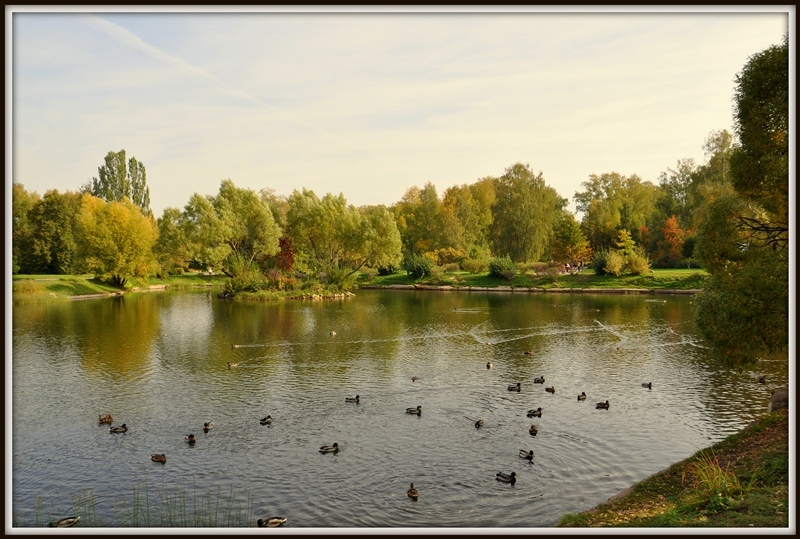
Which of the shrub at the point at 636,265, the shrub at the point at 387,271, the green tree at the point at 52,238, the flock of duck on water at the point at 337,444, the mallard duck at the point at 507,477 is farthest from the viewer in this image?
the shrub at the point at 387,271

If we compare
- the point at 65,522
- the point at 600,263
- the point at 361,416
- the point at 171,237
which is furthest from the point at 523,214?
the point at 65,522

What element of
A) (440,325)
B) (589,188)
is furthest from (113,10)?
(589,188)

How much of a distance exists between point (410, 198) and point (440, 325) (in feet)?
272

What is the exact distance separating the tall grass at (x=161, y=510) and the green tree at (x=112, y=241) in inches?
2633

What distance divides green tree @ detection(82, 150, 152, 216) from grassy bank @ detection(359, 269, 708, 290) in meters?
49.2

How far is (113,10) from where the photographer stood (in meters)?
12.7

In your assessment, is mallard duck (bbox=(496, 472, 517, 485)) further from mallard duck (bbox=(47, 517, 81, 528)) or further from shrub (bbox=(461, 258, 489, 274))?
shrub (bbox=(461, 258, 489, 274))

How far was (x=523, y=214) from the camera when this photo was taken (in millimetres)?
104562

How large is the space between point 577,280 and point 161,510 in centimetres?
7826

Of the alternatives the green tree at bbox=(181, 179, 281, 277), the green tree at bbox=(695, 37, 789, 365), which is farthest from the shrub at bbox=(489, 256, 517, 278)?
the green tree at bbox=(695, 37, 789, 365)

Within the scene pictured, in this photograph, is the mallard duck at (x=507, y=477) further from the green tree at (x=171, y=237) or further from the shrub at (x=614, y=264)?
the shrub at (x=614, y=264)

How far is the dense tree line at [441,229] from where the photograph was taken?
20.5 meters

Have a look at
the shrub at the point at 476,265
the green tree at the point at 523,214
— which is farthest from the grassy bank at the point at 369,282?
the green tree at the point at 523,214

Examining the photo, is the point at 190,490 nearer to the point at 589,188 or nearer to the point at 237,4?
the point at 237,4
